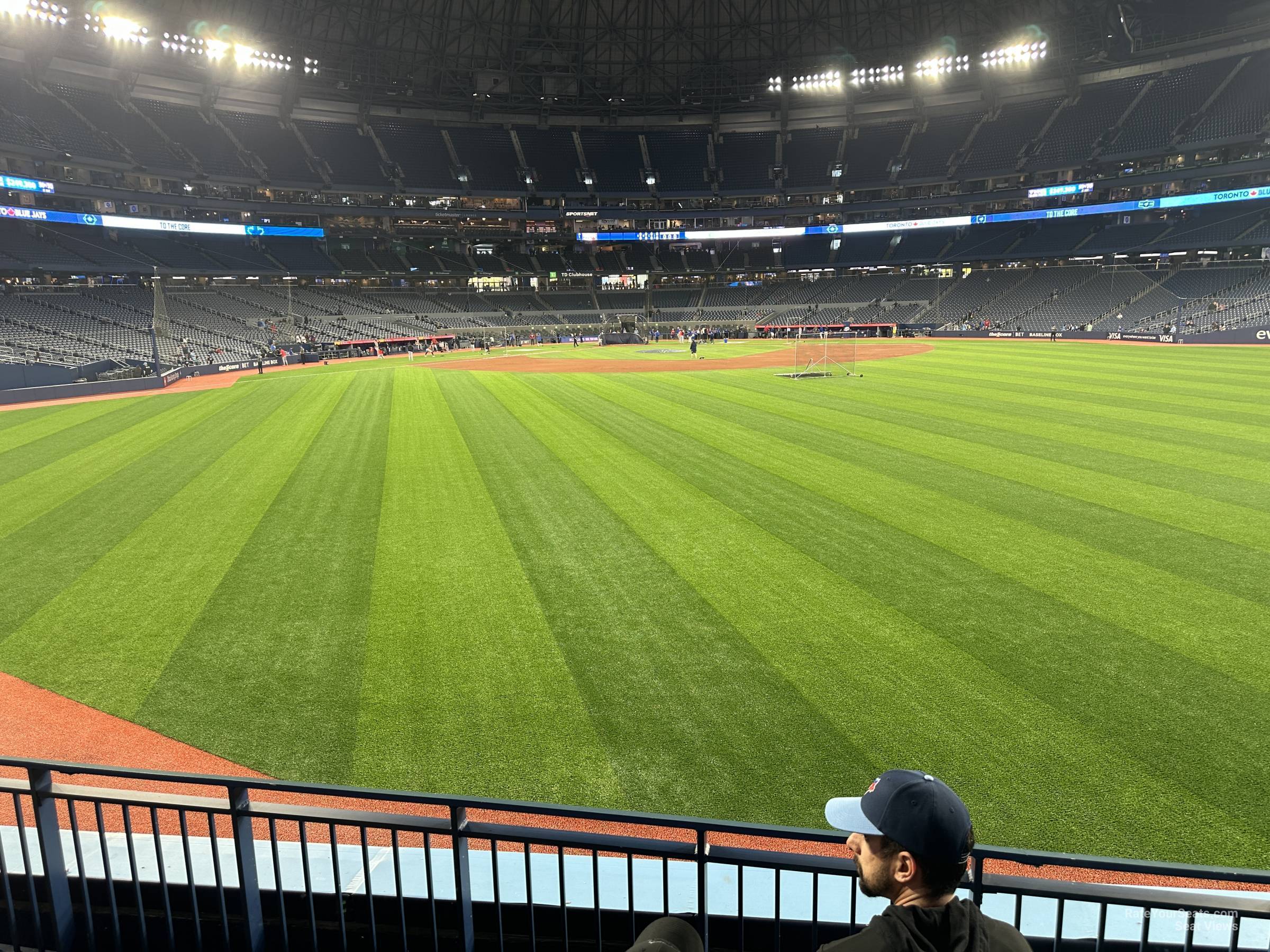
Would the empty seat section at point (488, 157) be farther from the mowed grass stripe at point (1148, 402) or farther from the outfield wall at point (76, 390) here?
the mowed grass stripe at point (1148, 402)

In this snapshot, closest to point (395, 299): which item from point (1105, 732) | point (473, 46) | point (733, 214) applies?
point (473, 46)

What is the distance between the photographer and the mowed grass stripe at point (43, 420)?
78.5 feet

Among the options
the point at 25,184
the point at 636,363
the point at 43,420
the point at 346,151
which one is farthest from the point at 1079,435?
the point at 346,151

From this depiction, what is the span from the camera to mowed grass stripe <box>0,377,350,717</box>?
824cm

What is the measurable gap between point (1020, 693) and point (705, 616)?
3655 mm

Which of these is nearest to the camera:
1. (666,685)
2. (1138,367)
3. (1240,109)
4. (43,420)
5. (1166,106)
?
(666,685)

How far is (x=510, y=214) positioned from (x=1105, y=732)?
3559 inches

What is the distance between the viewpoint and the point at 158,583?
10.8 m

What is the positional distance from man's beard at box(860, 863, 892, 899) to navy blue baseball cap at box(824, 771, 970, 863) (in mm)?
133

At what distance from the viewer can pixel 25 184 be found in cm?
5559

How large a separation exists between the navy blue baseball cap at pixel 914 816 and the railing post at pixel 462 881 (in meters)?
1.90

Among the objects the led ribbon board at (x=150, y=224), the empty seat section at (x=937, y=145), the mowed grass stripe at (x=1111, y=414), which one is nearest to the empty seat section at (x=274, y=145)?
the led ribbon board at (x=150, y=224)

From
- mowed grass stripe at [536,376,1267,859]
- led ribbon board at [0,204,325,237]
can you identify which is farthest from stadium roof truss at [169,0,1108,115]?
mowed grass stripe at [536,376,1267,859]
